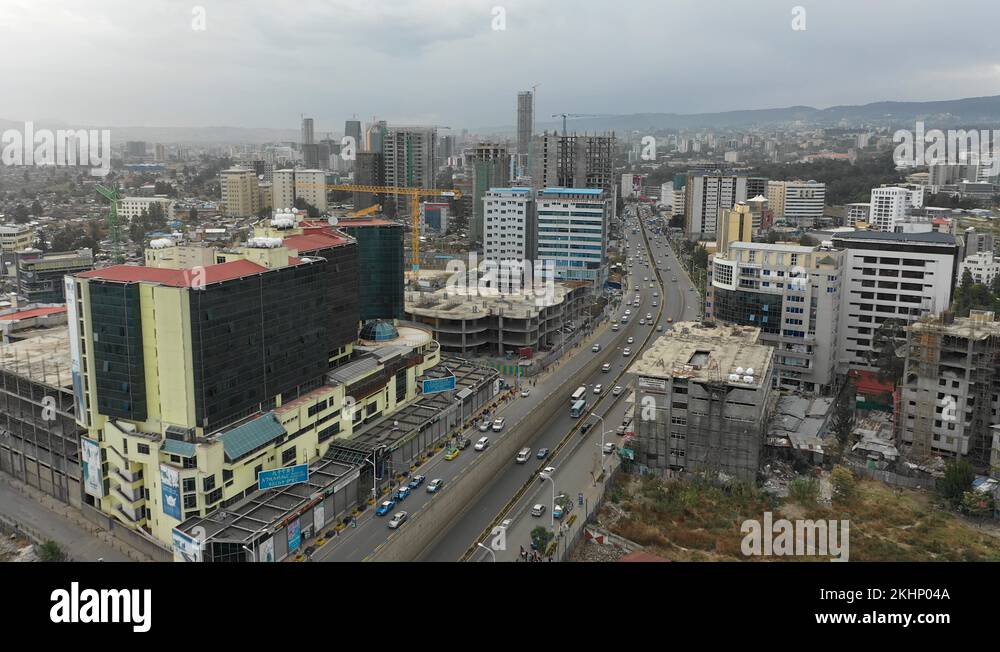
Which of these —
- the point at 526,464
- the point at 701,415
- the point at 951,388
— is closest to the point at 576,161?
the point at 526,464

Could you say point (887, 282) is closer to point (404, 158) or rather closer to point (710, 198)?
point (710, 198)

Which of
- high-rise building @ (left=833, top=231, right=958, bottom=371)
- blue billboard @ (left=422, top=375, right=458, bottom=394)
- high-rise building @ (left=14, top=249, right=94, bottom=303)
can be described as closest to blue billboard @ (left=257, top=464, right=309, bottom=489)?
blue billboard @ (left=422, top=375, right=458, bottom=394)

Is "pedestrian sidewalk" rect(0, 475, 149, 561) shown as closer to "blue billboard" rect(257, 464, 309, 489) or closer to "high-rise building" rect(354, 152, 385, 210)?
"blue billboard" rect(257, 464, 309, 489)

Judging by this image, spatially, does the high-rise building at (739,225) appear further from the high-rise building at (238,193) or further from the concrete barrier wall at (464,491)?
the high-rise building at (238,193)

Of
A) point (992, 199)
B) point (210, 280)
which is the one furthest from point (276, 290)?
point (992, 199)

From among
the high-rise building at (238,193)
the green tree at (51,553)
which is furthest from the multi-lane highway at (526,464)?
the high-rise building at (238,193)

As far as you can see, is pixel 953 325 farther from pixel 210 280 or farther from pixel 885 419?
pixel 210 280
